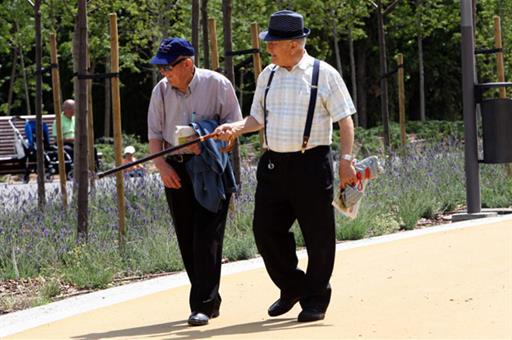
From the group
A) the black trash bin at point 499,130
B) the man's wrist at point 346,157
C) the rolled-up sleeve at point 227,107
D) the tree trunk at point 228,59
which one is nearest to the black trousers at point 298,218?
the man's wrist at point 346,157

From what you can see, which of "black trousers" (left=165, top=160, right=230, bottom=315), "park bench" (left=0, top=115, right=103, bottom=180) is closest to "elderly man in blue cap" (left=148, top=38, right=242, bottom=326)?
"black trousers" (left=165, top=160, right=230, bottom=315)

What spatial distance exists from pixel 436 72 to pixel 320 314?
41.6 m

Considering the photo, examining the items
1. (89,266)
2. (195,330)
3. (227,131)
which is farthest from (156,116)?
(89,266)

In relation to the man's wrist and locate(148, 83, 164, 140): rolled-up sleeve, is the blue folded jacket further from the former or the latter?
the man's wrist

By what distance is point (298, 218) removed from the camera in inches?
313

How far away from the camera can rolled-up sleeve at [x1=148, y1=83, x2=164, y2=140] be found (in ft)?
27.2

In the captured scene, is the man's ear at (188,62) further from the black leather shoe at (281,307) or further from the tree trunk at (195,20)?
the tree trunk at (195,20)

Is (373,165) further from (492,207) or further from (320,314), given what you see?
(492,207)

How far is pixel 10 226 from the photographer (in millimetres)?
11453

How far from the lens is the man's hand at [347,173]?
25.5 ft

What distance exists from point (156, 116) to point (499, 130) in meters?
6.29

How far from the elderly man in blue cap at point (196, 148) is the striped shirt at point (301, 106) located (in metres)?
0.51

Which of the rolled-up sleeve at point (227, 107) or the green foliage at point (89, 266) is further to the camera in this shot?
the green foliage at point (89, 266)

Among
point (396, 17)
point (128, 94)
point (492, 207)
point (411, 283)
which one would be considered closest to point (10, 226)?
point (411, 283)
